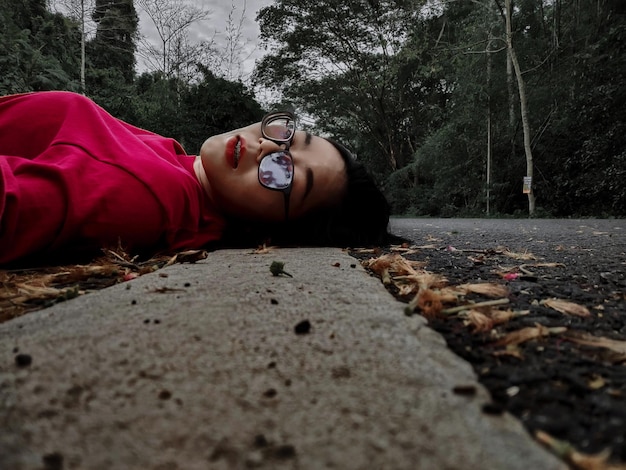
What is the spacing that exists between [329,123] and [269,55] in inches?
184

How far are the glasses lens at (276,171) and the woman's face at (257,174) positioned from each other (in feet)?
0.09

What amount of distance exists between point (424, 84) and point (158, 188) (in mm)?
19076

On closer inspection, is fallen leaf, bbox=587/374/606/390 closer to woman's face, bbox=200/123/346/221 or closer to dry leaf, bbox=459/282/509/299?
dry leaf, bbox=459/282/509/299

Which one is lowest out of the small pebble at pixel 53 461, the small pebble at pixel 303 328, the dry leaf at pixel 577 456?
the small pebble at pixel 53 461

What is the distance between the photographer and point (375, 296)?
79 centimetres

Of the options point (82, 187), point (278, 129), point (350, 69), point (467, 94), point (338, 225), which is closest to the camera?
point (82, 187)

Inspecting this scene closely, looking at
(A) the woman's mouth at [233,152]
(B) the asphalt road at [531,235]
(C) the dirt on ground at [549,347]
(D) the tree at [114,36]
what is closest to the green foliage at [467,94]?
(D) the tree at [114,36]

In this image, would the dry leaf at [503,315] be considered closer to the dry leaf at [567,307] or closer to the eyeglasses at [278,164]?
the dry leaf at [567,307]

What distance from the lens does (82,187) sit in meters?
1.37

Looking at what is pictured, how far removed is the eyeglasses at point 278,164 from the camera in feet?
6.06

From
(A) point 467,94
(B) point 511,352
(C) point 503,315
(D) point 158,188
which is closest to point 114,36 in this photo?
(A) point 467,94

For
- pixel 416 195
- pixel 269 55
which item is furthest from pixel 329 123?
pixel 416 195

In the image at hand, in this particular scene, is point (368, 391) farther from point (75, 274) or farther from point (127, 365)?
point (75, 274)

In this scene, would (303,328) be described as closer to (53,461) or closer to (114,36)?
(53,461)
